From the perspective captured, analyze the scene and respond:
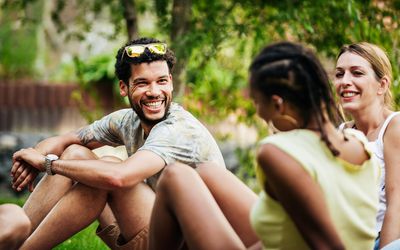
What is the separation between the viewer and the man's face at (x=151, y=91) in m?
4.50

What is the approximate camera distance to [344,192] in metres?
3.04

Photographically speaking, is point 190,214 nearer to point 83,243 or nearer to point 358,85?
point 358,85

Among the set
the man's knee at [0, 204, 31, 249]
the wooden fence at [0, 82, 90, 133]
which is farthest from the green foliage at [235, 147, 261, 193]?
the man's knee at [0, 204, 31, 249]

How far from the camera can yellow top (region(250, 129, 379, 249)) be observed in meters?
2.94

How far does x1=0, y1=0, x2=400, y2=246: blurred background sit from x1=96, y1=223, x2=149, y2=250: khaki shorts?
264cm

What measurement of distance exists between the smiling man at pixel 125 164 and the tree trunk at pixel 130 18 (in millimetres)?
2408

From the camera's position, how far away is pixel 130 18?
7219mm

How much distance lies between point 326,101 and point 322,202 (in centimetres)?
45

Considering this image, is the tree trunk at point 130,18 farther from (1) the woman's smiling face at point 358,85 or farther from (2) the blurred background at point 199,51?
(1) the woman's smiling face at point 358,85

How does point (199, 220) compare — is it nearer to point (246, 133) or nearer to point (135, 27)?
point (135, 27)

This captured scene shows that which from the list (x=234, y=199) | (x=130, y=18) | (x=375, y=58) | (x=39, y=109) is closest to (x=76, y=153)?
(x=234, y=199)

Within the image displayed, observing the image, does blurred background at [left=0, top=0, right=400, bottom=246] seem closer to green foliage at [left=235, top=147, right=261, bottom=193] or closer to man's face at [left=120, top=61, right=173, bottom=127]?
green foliage at [left=235, top=147, right=261, bottom=193]

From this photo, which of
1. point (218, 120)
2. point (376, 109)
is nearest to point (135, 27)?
point (218, 120)

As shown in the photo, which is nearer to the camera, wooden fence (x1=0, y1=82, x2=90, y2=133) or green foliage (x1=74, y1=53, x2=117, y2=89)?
green foliage (x1=74, y1=53, x2=117, y2=89)
